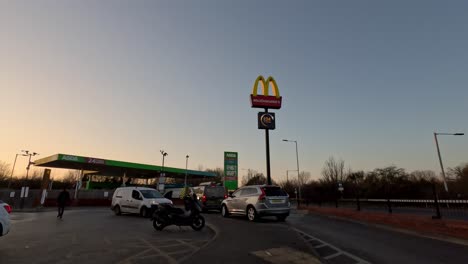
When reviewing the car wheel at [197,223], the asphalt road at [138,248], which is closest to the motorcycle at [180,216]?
the car wheel at [197,223]

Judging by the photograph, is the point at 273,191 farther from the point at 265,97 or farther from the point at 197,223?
the point at 265,97

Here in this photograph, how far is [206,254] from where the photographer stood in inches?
248

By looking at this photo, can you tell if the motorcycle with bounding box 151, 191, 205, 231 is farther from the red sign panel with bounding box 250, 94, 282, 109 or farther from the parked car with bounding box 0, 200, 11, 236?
the red sign panel with bounding box 250, 94, 282, 109

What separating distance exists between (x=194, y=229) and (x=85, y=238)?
404 centimetres

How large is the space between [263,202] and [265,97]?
13666 millimetres

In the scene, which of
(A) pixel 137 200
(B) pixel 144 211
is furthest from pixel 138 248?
(A) pixel 137 200

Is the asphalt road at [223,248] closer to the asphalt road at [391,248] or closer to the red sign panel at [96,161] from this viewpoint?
the asphalt road at [391,248]

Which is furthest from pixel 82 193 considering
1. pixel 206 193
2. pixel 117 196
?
pixel 206 193

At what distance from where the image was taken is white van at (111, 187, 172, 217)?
16188mm

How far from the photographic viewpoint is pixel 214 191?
20.5 m

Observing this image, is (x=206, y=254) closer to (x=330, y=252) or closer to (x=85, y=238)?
(x=330, y=252)

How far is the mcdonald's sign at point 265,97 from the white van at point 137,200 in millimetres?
12050

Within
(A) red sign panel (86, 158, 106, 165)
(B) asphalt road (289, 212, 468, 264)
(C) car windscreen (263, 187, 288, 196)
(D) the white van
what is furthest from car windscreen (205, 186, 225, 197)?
(A) red sign panel (86, 158, 106, 165)

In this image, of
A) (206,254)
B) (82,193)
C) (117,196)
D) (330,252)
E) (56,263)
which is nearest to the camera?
(56,263)
